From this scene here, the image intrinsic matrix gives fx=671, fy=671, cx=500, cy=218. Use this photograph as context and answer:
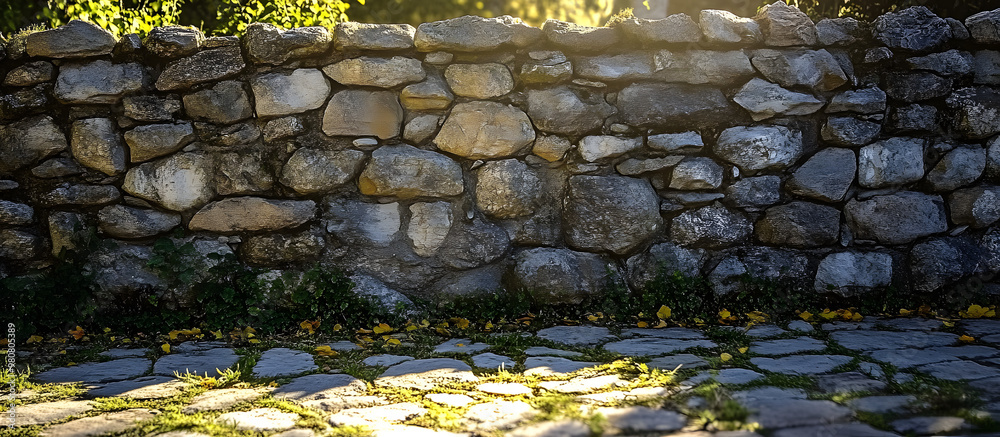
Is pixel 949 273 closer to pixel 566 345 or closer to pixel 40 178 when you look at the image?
pixel 566 345


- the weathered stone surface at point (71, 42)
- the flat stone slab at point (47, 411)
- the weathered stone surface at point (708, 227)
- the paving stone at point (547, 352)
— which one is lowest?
the paving stone at point (547, 352)

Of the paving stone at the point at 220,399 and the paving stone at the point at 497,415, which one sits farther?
the paving stone at the point at 220,399

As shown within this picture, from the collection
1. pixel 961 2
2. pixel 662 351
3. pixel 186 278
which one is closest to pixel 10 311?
pixel 186 278

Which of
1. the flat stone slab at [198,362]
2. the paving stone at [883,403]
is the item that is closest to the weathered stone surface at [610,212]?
the paving stone at [883,403]

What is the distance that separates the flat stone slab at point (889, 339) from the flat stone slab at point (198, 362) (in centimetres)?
231

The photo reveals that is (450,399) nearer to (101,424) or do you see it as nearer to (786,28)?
(101,424)

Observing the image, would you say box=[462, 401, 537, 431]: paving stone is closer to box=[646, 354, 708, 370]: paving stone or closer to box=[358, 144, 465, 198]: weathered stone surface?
box=[646, 354, 708, 370]: paving stone

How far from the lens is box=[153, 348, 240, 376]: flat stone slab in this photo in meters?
2.30

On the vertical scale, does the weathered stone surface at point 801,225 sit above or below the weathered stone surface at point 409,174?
below

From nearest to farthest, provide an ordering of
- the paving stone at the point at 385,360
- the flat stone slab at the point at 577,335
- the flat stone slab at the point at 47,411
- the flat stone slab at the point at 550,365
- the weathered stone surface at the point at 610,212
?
the flat stone slab at the point at 47,411
the flat stone slab at the point at 550,365
the paving stone at the point at 385,360
the flat stone slab at the point at 577,335
the weathered stone surface at the point at 610,212

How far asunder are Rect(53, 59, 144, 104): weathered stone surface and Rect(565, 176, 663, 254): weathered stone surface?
205 cm

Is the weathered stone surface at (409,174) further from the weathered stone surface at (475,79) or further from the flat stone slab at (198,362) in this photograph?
the flat stone slab at (198,362)

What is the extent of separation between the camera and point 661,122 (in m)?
3.16

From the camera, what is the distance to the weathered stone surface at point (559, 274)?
317 centimetres
